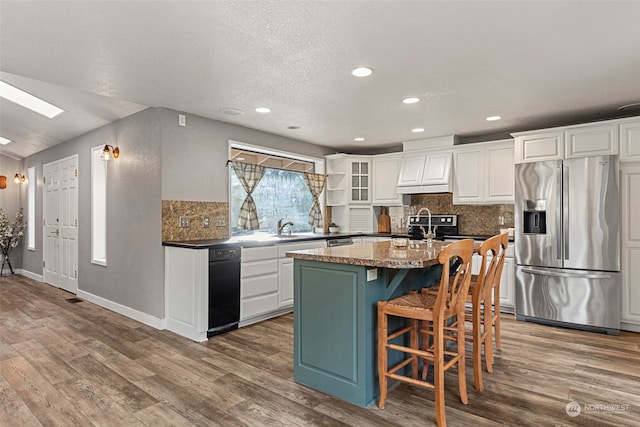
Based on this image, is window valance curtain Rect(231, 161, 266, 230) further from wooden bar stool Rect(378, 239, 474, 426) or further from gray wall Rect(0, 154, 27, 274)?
gray wall Rect(0, 154, 27, 274)

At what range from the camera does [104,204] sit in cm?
511

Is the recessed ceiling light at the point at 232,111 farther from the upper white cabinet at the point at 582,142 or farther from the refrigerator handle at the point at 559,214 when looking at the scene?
the refrigerator handle at the point at 559,214

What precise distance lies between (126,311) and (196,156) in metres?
2.04

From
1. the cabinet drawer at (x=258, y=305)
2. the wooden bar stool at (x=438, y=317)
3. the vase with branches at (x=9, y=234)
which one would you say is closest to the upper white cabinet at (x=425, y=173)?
the cabinet drawer at (x=258, y=305)

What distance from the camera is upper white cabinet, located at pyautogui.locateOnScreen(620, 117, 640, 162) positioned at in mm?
3797

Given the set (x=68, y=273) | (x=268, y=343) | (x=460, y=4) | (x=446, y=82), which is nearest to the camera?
(x=460, y=4)

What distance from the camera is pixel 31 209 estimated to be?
24.2ft

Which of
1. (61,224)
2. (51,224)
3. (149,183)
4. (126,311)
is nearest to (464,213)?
(149,183)

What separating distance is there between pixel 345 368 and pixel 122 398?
1516mm

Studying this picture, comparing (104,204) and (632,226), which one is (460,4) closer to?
(632,226)

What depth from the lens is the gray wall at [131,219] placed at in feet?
13.1

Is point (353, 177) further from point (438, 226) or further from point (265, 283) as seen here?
point (265, 283)

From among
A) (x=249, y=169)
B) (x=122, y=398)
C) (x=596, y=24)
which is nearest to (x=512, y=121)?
(x=596, y=24)

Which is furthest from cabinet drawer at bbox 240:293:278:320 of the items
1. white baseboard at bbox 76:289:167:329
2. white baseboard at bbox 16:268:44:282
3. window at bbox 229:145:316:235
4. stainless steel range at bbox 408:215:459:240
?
white baseboard at bbox 16:268:44:282
